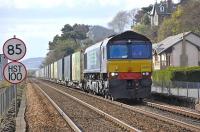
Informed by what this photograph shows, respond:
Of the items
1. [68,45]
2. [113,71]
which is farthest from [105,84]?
[68,45]

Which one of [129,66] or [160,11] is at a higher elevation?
[160,11]

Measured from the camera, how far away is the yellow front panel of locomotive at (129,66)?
30125mm

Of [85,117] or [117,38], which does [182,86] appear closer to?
[117,38]

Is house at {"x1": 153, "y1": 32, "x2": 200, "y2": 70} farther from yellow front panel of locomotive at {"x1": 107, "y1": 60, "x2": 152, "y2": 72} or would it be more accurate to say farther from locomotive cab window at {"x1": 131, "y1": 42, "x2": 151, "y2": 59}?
yellow front panel of locomotive at {"x1": 107, "y1": 60, "x2": 152, "y2": 72}

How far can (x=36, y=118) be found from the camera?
71.9 ft

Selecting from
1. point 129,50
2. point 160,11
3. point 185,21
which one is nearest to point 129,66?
point 129,50

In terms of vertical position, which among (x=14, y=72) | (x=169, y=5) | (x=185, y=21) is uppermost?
(x=169, y=5)

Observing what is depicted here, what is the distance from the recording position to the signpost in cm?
1806

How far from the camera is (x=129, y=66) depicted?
99.1ft

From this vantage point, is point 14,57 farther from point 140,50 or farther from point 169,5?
point 169,5

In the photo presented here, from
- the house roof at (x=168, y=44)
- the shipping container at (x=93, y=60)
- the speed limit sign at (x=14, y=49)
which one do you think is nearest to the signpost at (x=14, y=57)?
the speed limit sign at (x=14, y=49)

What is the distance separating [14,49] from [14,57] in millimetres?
273

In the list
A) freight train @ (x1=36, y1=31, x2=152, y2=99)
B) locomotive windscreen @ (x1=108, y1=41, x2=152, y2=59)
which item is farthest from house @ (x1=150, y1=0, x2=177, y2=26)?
locomotive windscreen @ (x1=108, y1=41, x2=152, y2=59)

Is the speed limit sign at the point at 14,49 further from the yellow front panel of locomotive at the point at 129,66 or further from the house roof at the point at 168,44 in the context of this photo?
the house roof at the point at 168,44
